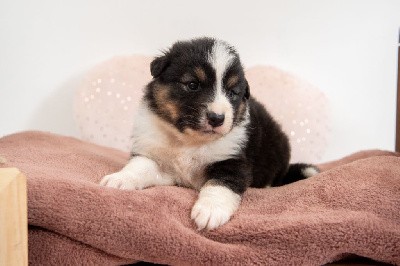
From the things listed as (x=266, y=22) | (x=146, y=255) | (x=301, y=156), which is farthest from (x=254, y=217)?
(x=266, y=22)

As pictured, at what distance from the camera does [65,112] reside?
4.14m

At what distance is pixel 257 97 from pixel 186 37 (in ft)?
Answer: 2.81

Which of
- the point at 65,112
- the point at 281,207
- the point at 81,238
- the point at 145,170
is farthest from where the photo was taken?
the point at 65,112

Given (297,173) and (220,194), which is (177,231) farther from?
(297,173)

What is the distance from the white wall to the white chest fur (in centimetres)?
171

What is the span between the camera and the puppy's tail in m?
2.97

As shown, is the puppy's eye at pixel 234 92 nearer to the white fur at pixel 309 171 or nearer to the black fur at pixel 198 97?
the black fur at pixel 198 97

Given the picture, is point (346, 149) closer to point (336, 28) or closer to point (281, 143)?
point (336, 28)

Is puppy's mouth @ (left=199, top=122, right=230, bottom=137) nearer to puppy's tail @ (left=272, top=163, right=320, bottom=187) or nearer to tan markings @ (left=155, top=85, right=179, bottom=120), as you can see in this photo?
tan markings @ (left=155, top=85, right=179, bottom=120)

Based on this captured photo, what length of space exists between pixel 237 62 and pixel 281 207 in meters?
0.82

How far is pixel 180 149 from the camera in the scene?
8.04ft

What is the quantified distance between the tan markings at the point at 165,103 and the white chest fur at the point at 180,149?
0.26ft

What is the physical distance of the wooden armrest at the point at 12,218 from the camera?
1302mm

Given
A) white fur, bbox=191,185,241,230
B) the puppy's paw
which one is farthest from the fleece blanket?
the puppy's paw
